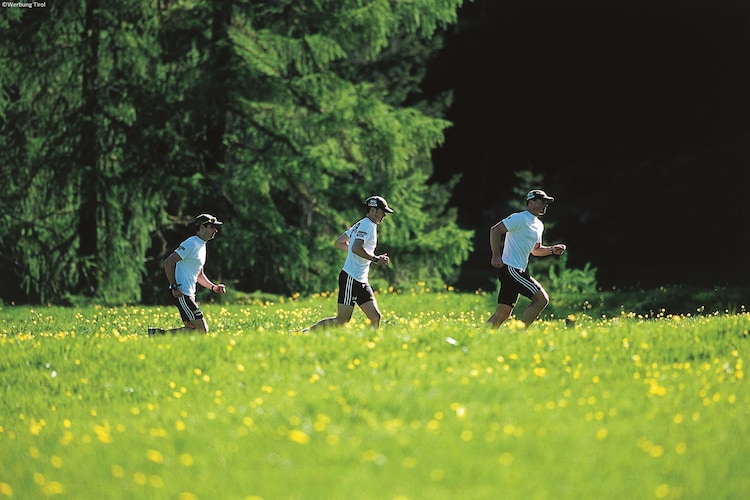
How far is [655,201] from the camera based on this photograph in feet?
130

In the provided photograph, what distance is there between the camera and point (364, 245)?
11.3 meters

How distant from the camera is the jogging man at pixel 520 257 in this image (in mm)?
11703

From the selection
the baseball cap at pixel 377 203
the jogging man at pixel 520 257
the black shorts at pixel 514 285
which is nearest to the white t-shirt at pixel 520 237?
the jogging man at pixel 520 257

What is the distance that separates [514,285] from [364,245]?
197cm

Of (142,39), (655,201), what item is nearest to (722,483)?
(142,39)

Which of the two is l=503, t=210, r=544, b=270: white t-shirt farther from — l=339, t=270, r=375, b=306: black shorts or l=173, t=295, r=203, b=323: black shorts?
l=173, t=295, r=203, b=323: black shorts

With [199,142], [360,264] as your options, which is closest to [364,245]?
[360,264]

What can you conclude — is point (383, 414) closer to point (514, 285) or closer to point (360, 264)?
point (360, 264)

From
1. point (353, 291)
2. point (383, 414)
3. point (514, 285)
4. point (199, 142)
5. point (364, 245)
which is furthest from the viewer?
point (199, 142)

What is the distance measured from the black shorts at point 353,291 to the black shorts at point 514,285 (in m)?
1.66

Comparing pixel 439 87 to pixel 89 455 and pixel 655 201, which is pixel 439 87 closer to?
pixel 655 201

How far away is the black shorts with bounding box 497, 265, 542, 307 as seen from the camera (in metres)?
11.7

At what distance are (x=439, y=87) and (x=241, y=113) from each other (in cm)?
2704

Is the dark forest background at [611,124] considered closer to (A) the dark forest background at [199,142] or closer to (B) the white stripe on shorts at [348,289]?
(A) the dark forest background at [199,142]
